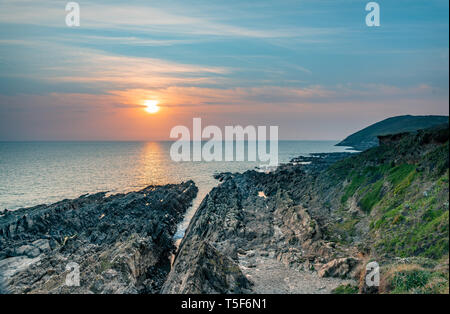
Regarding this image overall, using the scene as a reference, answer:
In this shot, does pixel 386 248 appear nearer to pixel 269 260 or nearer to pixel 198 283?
pixel 269 260

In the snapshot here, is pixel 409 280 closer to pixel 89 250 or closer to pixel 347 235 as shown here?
pixel 347 235

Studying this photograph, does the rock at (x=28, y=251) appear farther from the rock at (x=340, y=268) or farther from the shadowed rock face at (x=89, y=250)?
the rock at (x=340, y=268)

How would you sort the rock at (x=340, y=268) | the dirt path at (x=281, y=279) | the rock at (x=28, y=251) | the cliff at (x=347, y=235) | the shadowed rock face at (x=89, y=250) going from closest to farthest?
the cliff at (x=347, y=235)
the dirt path at (x=281, y=279)
the rock at (x=340, y=268)
the shadowed rock face at (x=89, y=250)
the rock at (x=28, y=251)

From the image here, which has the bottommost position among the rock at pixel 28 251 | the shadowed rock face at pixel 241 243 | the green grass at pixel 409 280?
the rock at pixel 28 251

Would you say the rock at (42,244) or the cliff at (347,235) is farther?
the rock at (42,244)

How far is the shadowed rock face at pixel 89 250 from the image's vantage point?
24.0m

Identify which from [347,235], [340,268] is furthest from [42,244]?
[347,235]

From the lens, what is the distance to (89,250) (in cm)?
3212

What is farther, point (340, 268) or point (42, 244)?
point (42, 244)

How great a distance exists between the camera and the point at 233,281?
22.5 m

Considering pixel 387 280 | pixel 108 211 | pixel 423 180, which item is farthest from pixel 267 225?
pixel 108 211

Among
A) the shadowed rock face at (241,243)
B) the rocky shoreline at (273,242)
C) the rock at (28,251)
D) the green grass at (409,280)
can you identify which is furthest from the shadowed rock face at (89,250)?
the green grass at (409,280)

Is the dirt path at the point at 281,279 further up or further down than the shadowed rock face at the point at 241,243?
further down

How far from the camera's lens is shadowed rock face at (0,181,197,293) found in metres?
24.0
